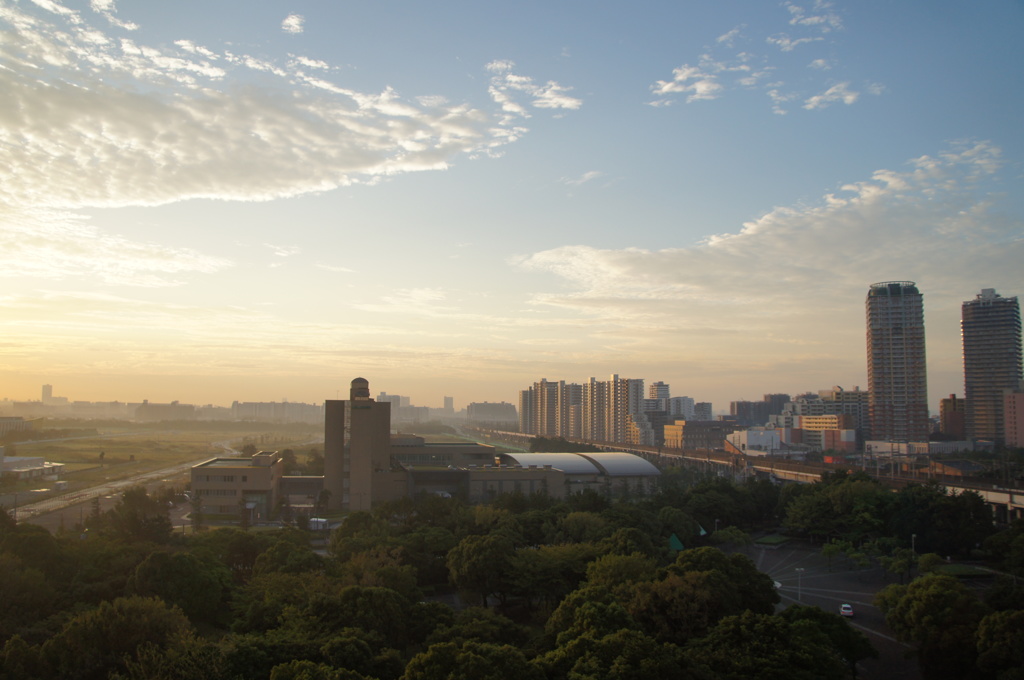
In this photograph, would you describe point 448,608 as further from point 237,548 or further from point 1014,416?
point 1014,416

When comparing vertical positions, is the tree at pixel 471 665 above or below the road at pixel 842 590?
above

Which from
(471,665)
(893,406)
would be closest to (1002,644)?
(471,665)

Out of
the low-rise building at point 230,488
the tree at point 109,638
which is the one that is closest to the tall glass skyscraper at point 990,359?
the low-rise building at point 230,488

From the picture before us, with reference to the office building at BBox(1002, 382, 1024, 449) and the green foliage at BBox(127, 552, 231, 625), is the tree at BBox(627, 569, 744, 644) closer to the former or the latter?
the green foliage at BBox(127, 552, 231, 625)

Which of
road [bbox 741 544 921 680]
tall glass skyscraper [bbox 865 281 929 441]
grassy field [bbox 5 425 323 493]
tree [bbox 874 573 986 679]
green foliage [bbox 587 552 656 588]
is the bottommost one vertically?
road [bbox 741 544 921 680]

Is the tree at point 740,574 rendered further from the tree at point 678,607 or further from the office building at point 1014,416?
the office building at point 1014,416

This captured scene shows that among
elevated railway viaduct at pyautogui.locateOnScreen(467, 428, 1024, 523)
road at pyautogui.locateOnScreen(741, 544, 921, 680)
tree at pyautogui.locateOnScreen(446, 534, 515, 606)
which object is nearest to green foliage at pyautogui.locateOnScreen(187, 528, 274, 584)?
tree at pyautogui.locateOnScreen(446, 534, 515, 606)
